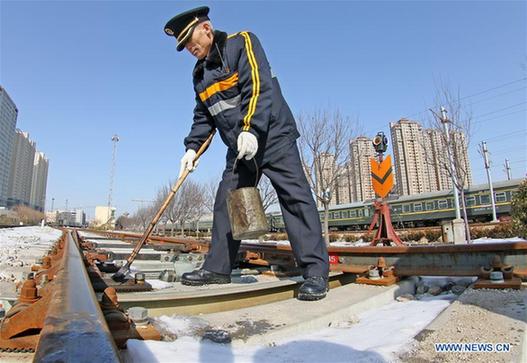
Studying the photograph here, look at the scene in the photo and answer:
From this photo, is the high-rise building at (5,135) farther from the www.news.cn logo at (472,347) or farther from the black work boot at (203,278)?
the www.news.cn logo at (472,347)

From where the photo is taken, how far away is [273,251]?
410cm

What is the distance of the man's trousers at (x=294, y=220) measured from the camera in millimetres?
2412

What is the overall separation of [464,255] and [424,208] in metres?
23.6

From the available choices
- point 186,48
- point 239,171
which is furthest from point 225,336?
point 186,48

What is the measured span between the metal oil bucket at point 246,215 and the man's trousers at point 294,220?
249mm

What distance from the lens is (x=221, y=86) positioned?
2.62 m

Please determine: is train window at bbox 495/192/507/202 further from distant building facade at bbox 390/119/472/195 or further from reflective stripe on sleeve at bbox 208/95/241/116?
reflective stripe on sleeve at bbox 208/95/241/116

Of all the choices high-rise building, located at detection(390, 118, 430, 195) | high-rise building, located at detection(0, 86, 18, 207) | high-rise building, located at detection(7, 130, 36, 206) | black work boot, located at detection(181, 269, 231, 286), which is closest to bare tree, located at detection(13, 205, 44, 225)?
high-rise building, located at detection(0, 86, 18, 207)

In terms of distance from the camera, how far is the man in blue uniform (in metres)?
2.37

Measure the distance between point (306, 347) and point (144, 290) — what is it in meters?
1.20

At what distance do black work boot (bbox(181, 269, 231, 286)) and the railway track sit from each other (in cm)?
9

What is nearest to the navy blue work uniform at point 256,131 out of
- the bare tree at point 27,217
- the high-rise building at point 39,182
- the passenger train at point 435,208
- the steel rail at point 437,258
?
the steel rail at point 437,258

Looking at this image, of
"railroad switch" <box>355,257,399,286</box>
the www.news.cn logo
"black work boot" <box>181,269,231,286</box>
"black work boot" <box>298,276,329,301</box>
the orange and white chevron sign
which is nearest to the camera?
the www.news.cn logo

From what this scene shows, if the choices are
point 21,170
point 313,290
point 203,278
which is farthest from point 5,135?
point 313,290
